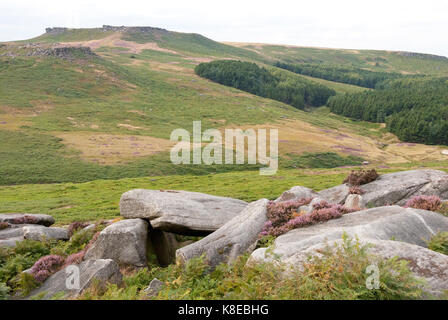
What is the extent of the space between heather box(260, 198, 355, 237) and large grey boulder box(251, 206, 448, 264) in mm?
457

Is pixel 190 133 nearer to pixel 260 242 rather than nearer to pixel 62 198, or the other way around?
pixel 62 198

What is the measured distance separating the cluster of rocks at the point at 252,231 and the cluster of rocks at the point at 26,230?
17.9 feet

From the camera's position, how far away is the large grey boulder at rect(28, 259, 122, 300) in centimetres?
→ 1212

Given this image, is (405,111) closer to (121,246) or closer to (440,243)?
(440,243)

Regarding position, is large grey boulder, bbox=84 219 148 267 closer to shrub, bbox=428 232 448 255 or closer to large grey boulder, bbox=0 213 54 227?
large grey boulder, bbox=0 213 54 227

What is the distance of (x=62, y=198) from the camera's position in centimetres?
3912

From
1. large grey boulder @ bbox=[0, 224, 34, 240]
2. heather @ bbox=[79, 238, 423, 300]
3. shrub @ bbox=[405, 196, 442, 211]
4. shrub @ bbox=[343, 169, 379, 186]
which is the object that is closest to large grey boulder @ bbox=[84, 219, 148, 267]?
heather @ bbox=[79, 238, 423, 300]

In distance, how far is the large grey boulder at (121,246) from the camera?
1506cm

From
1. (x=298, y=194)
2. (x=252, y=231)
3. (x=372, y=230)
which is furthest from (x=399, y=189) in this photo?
(x=252, y=231)

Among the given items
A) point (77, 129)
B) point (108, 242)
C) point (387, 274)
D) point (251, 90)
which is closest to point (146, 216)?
point (108, 242)

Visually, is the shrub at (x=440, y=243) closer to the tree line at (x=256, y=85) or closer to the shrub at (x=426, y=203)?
the shrub at (x=426, y=203)

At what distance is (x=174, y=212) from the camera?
17.3 metres

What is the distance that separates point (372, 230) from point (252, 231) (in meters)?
5.26

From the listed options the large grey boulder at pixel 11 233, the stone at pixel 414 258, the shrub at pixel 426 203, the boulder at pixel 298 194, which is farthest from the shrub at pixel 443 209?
the large grey boulder at pixel 11 233
